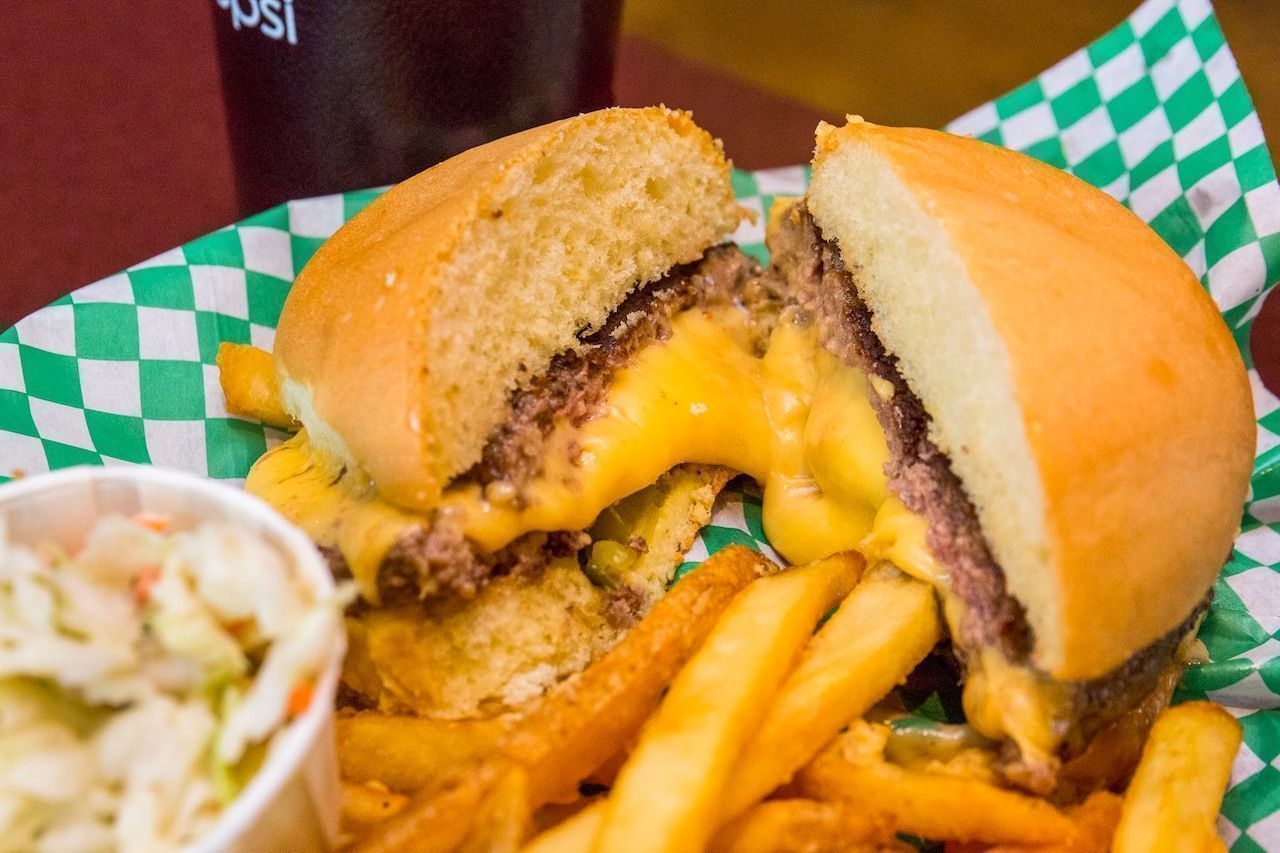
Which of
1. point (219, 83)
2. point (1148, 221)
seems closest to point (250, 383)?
point (219, 83)

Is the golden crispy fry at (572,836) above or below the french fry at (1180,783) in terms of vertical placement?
above

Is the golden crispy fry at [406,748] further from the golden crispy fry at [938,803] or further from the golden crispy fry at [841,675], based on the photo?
the golden crispy fry at [938,803]

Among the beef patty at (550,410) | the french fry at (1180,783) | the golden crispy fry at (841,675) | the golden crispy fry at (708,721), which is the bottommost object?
the french fry at (1180,783)

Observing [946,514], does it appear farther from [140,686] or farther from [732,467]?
[140,686]

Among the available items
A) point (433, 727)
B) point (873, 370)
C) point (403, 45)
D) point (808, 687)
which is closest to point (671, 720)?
point (808, 687)

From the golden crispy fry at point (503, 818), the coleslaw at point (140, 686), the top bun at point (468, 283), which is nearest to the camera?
the coleslaw at point (140, 686)

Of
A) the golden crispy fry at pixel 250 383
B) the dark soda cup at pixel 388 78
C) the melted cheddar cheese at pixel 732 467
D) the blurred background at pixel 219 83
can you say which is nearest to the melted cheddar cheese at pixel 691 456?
the melted cheddar cheese at pixel 732 467

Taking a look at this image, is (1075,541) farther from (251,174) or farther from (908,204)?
(251,174)
